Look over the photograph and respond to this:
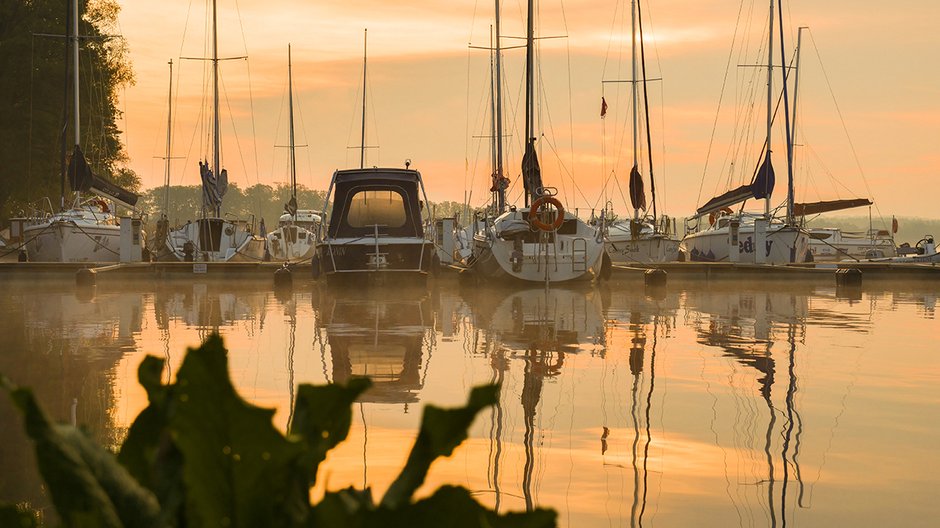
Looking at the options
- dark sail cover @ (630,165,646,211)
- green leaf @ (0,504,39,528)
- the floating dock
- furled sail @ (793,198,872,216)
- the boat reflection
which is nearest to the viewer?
green leaf @ (0,504,39,528)

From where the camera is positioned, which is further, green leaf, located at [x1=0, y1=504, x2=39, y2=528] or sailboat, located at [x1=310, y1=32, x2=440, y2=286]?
sailboat, located at [x1=310, y1=32, x2=440, y2=286]

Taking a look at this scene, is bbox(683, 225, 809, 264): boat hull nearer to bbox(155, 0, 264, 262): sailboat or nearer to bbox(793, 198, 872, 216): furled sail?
bbox(793, 198, 872, 216): furled sail

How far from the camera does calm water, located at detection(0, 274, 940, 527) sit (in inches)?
264

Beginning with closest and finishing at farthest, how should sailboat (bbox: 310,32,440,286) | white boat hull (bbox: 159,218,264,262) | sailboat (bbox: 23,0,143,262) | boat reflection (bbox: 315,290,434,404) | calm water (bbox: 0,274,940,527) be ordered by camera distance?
calm water (bbox: 0,274,940,527) → boat reflection (bbox: 315,290,434,404) → sailboat (bbox: 310,32,440,286) → sailboat (bbox: 23,0,143,262) → white boat hull (bbox: 159,218,264,262)

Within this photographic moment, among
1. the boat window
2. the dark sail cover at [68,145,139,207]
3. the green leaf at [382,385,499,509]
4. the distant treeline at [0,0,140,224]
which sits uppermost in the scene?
the distant treeline at [0,0,140,224]

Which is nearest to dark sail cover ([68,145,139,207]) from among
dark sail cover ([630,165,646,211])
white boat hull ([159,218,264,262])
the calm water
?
white boat hull ([159,218,264,262])

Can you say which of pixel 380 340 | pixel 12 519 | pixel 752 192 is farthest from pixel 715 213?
pixel 12 519

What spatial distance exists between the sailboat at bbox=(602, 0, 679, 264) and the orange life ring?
44.6 ft

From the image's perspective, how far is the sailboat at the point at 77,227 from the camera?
37.6 meters

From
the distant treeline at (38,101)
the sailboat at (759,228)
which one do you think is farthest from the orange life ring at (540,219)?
the distant treeline at (38,101)

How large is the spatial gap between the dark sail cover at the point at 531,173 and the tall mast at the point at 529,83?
Result: 0.20ft

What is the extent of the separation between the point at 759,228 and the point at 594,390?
2994 centimetres

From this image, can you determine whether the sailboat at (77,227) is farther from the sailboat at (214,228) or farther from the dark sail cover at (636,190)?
the dark sail cover at (636,190)

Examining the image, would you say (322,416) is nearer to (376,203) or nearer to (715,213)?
(376,203)
